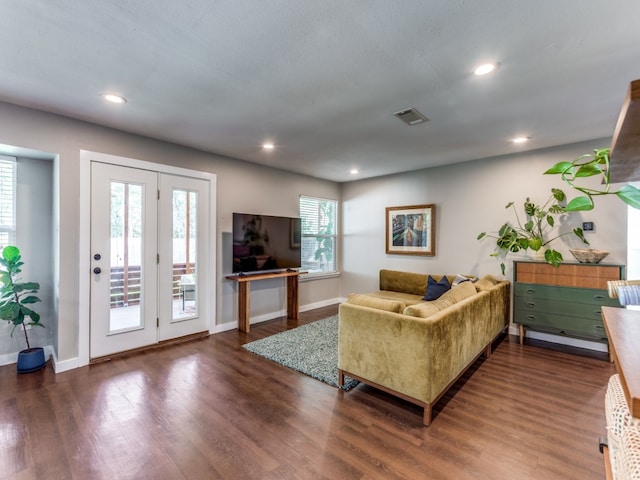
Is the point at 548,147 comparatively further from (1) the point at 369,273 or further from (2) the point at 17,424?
(2) the point at 17,424

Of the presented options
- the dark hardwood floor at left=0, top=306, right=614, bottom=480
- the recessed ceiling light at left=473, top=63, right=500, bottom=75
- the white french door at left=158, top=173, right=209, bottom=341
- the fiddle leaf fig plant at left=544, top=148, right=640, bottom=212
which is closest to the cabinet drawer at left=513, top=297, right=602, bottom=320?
the dark hardwood floor at left=0, top=306, right=614, bottom=480

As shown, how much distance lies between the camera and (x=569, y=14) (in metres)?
1.62

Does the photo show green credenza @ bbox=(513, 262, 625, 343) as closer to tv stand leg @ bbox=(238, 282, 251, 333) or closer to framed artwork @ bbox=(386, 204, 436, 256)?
framed artwork @ bbox=(386, 204, 436, 256)

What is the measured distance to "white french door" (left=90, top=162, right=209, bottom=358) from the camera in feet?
10.6

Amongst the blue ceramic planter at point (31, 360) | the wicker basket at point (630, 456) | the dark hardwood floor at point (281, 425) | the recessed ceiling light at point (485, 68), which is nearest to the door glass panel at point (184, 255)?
the dark hardwood floor at point (281, 425)

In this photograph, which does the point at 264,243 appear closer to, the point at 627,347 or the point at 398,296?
the point at 398,296

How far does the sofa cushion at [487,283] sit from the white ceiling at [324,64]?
1.72m

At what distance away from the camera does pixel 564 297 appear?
3.51 m

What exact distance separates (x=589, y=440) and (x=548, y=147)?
3338mm

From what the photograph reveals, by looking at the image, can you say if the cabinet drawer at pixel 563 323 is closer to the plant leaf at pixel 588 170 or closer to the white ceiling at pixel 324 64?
the white ceiling at pixel 324 64

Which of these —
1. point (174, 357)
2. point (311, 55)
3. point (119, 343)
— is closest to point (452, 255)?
point (311, 55)

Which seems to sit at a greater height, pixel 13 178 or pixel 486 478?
pixel 13 178

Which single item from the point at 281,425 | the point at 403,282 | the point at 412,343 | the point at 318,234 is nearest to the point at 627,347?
the point at 412,343

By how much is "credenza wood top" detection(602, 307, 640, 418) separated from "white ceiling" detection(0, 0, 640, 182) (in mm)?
1556
